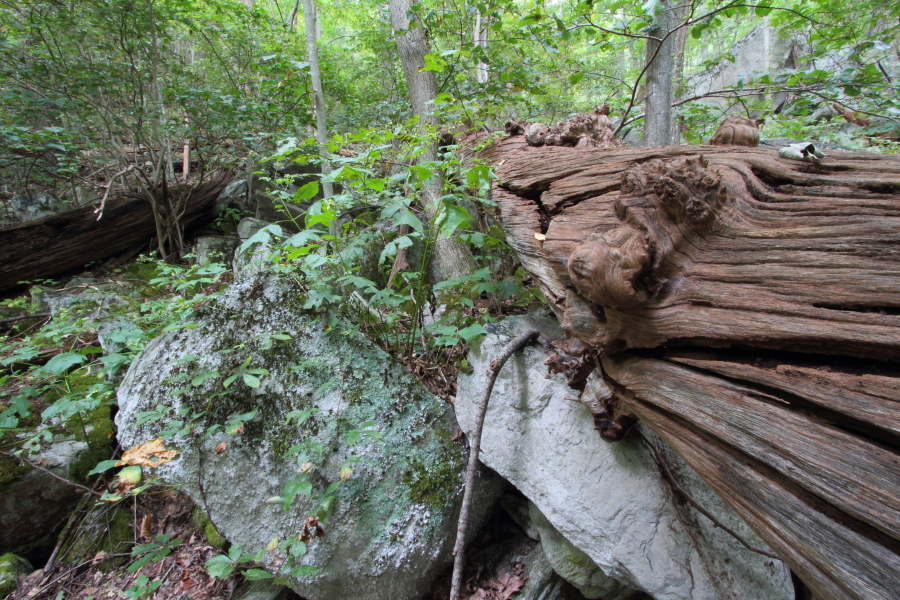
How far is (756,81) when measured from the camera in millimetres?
3115

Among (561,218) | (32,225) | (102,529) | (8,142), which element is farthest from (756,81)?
(32,225)

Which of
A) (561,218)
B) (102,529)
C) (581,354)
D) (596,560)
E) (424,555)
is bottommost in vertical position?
(102,529)

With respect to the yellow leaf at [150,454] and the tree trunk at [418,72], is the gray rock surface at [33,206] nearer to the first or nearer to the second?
the tree trunk at [418,72]

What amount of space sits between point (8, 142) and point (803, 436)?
24.4 feet

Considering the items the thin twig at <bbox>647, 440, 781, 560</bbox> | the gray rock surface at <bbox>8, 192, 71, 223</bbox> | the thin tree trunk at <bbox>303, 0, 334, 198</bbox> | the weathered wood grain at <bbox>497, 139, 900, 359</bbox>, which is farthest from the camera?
the gray rock surface at <bbox>8, 192, 71, 223</bbox>

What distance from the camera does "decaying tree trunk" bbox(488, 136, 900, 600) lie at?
923 millimetres

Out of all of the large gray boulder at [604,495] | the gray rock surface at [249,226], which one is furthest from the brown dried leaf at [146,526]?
the gray rock surface at [249,226]

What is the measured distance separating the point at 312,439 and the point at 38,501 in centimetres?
242

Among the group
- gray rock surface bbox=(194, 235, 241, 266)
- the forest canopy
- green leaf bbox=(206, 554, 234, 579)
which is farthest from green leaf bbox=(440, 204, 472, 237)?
gray rock surface bbox=(194, 235, 241, 266)

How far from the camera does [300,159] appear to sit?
249cm

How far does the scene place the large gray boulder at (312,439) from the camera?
7.34ft

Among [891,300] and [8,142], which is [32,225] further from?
[891,300]

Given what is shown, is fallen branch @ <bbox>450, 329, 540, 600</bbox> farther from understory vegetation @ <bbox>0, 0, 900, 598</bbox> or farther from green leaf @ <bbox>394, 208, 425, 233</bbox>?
green leaf @ <bbox>394, 208, 425, 233</bbox>

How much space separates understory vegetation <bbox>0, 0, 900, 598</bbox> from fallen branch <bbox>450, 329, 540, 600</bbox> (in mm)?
234
